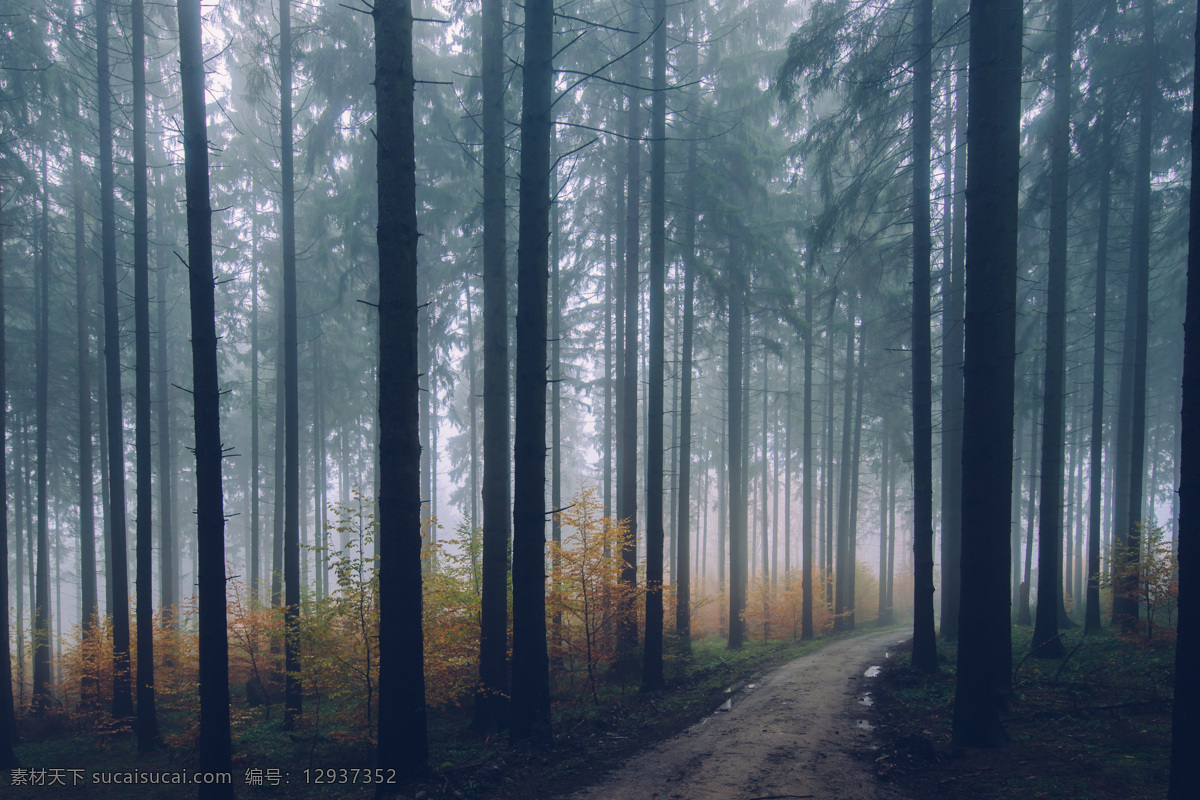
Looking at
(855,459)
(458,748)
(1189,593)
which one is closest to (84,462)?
(458,748)

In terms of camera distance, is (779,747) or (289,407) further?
(289,407)

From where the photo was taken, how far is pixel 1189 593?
150 inches

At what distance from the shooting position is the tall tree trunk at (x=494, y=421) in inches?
333

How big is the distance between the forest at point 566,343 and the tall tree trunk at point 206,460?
4 cm

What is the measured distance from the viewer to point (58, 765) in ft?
32.1

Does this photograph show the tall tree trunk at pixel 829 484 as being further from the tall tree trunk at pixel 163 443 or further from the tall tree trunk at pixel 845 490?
the tall tree trunk at pixel 163 443

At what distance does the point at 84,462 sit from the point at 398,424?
44.5 ft

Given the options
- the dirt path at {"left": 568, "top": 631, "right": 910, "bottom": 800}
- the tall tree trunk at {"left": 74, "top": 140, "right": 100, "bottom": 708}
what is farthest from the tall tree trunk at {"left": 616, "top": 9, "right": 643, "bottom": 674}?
the tall tree trunk at {"left": 74, "top": 140, "right": 100, "bottom": 708}

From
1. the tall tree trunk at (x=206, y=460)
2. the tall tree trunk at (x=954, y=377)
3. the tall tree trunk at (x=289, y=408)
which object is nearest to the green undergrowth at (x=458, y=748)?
the tall tree trunk at (x=289, y=408)

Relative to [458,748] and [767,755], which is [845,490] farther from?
[458,748]

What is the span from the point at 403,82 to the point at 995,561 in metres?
8.85

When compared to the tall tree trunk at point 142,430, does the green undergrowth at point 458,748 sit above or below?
below

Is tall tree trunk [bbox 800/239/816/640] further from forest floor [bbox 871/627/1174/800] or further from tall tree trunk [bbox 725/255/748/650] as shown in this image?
forest floor [bbox 871/627/1174/800]

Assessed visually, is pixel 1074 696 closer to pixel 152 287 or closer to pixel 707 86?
pixel 707 86
